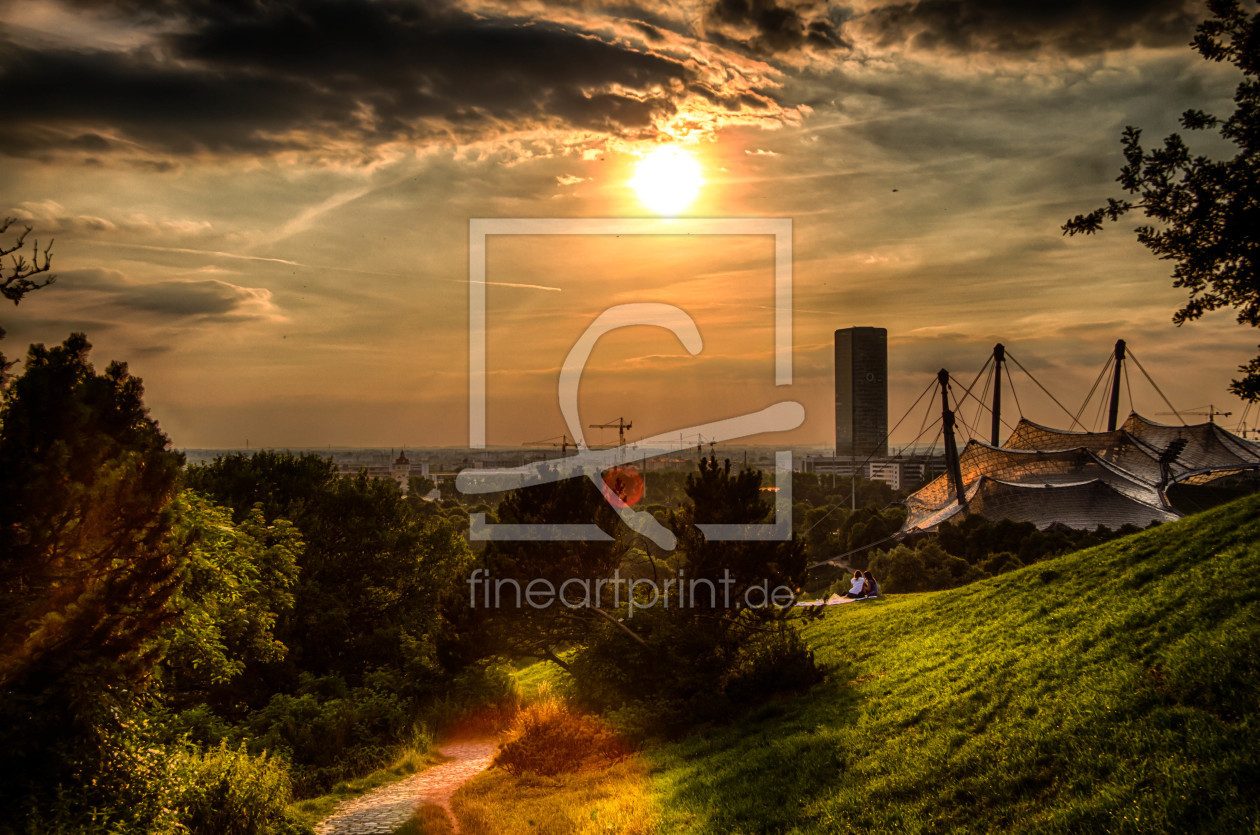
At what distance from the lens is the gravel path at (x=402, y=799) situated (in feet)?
60.8

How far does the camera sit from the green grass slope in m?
10.0

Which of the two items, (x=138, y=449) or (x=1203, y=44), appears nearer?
(x=1203, y=44)

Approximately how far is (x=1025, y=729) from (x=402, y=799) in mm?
15910

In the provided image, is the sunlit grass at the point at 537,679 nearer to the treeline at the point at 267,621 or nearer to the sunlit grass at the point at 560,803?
the treeline at the point at 267,621

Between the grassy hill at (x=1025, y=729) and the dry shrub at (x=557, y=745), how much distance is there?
1.23 meters

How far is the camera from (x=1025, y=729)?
1296 cm

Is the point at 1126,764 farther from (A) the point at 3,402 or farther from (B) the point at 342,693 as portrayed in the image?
(B) the point at 342,693

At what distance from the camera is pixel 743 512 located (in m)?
23.5

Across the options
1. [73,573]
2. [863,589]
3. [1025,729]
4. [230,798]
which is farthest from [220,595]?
[863,589]

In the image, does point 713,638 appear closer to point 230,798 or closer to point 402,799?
point 402,799

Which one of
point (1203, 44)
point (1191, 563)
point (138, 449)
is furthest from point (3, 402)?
point (1191, 563)

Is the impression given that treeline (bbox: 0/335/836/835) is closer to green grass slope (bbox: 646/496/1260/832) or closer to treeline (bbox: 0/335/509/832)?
treeline (bbox: 0/335/509/832)

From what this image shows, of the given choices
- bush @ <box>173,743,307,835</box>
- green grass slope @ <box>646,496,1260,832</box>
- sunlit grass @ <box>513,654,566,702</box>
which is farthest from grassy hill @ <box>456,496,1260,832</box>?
sunlit grass @ <box>513,654,566,702</box>

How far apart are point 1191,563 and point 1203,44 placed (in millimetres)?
10042
